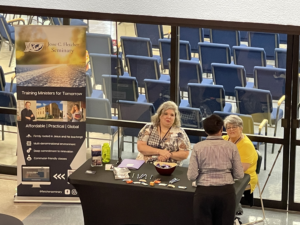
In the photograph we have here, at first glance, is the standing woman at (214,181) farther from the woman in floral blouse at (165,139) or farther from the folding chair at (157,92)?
the folding chair at (157,92)

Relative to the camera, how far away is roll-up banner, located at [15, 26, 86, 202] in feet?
17.7

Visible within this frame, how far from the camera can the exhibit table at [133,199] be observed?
4.39 m

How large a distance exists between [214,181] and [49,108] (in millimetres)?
2231

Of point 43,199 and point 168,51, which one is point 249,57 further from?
point 43,199

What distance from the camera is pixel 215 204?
13.3 feet

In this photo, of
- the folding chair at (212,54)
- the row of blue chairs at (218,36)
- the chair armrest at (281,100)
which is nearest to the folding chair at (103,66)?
the row of blue chairs at (218,36)

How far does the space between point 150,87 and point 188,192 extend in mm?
1769

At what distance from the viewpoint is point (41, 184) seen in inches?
221

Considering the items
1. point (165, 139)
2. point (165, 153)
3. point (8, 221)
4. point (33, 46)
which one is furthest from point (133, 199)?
point (33, 46)

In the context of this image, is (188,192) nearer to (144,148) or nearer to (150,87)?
(144,148)

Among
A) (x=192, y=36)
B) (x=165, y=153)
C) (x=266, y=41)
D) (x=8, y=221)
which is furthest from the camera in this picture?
(x=192, y=36)

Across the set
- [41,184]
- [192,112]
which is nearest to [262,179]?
[192,112]

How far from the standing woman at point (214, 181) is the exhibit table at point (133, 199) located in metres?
0.21

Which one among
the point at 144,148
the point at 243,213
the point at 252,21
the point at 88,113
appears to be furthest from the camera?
the point at 88,113
